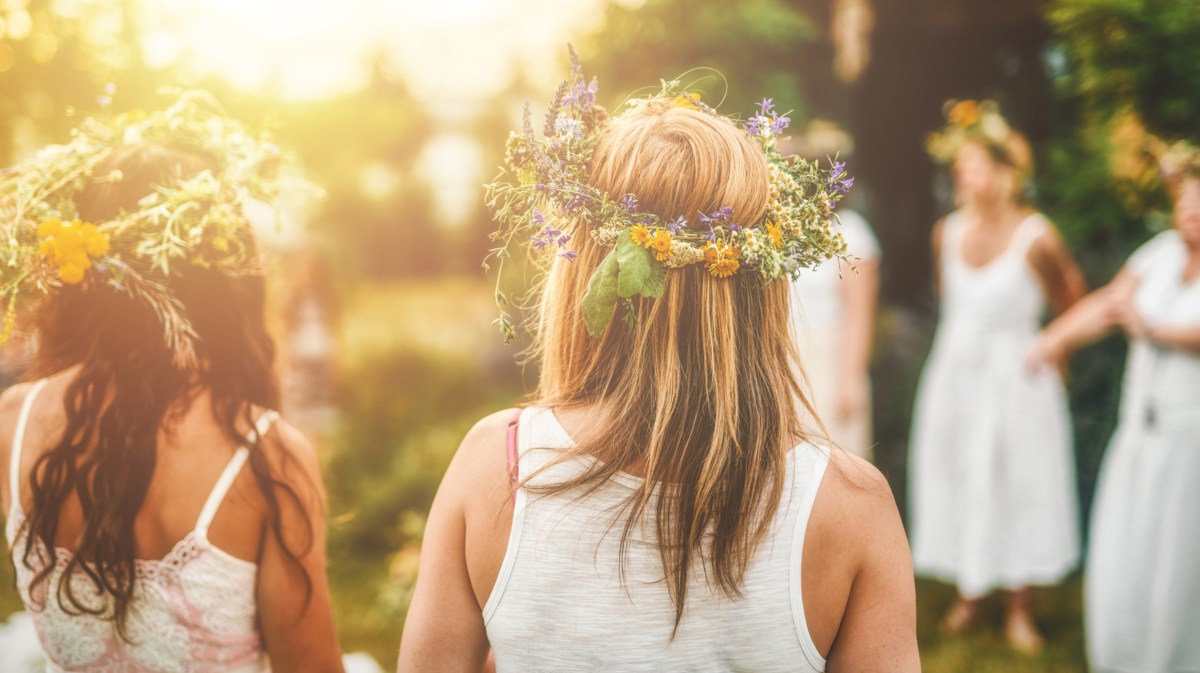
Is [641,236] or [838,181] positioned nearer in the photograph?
[641,236]

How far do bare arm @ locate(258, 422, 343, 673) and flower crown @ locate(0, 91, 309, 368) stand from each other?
286mm

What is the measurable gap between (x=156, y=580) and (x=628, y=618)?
100 cm

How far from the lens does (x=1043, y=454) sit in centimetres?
417

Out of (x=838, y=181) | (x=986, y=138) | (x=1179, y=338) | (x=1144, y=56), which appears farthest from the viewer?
(x=986, y=138)

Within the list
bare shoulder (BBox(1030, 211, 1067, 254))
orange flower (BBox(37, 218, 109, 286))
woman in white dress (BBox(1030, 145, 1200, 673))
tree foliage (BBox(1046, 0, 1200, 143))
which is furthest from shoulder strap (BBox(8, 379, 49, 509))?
Result: bare shoulder (BBox(1030, 211, 1067, 254))

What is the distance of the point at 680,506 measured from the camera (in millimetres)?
1356

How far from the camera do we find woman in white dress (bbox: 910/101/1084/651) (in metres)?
4.10

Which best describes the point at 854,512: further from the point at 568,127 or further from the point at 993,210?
the point at 993,210

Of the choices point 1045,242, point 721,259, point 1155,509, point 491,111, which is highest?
point 491,111

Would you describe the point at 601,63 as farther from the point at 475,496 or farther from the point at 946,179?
the point at 475,496

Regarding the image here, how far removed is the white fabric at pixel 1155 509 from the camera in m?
3.31

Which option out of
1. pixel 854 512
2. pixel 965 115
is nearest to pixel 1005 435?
pixel 965 115

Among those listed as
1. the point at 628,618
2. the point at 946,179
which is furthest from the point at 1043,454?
the point at 628,618

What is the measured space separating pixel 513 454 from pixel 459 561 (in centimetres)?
21
